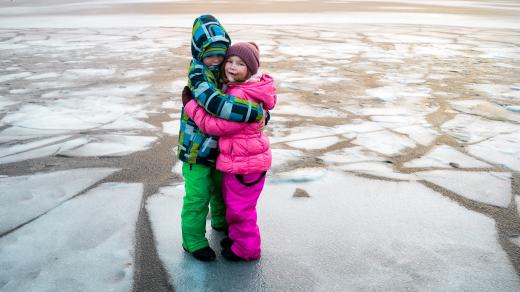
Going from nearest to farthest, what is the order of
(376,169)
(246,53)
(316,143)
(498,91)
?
1. (246,53)
2. (376,169)
3. (316,143)
4. (498,91)

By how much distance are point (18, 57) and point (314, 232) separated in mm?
6525

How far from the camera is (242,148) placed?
6.33 feet

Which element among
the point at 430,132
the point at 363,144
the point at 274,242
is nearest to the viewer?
the point at 274,242

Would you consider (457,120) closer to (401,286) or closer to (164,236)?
(401,286)

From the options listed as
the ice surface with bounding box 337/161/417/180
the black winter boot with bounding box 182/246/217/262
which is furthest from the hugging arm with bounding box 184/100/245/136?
the ice surface with bounding box 337/161/417/180

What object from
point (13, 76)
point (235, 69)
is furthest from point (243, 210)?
point (13, 76)

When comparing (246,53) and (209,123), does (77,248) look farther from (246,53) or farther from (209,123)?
(246,53)

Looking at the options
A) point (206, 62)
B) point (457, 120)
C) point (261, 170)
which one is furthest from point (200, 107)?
point (457, 120)

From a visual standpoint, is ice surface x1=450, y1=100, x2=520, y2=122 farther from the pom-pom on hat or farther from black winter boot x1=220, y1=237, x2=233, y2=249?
the pom-pom on hat

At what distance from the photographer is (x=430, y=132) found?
379 centimetres

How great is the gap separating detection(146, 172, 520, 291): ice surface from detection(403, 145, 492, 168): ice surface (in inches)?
15.8

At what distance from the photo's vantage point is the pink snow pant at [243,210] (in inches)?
77.5

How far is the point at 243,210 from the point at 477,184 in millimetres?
1662

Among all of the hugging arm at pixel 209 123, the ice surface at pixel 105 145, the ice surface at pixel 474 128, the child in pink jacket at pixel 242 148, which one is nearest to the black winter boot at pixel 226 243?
the child in pink jacket at pixel 242 148
